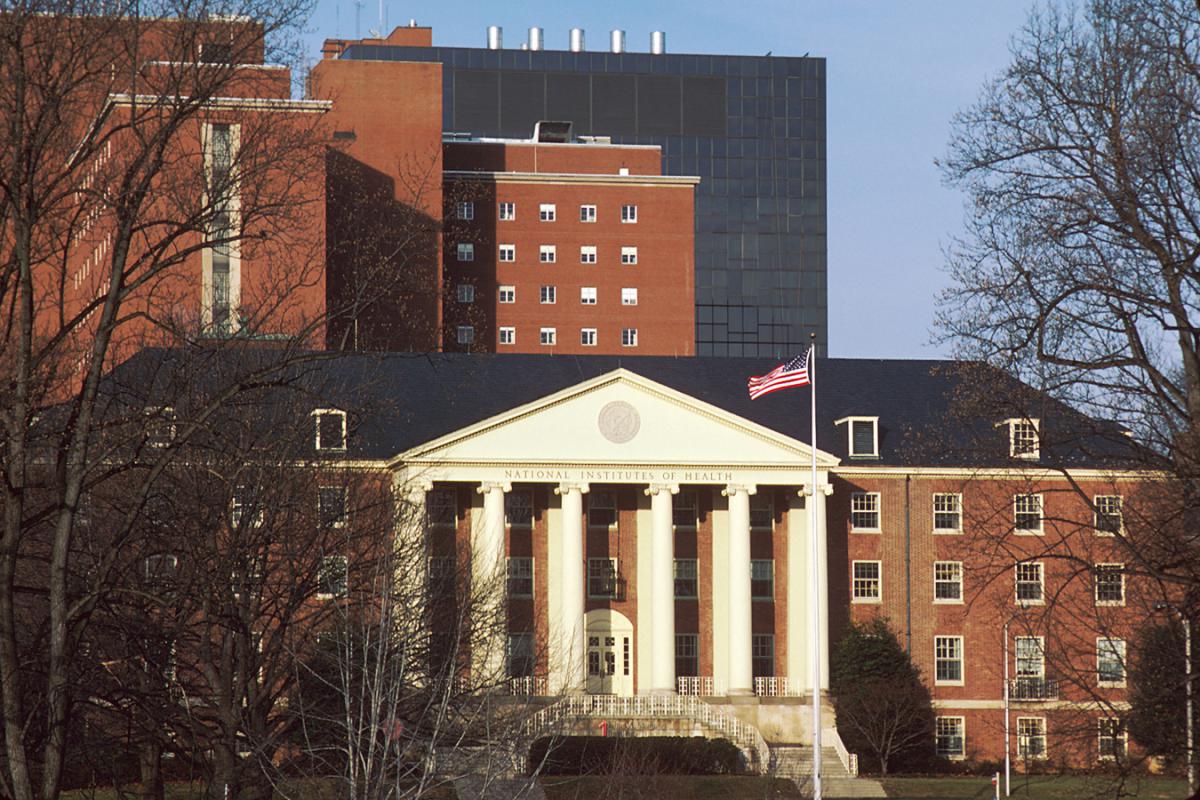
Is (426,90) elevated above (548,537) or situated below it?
above

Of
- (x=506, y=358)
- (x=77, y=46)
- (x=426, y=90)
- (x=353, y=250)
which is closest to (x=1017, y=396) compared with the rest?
(x=353, y=250)

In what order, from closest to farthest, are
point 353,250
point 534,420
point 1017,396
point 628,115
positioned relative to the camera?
point 353,250, point 1017,396, point 534,420, point 628,115

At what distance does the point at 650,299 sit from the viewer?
12075cm

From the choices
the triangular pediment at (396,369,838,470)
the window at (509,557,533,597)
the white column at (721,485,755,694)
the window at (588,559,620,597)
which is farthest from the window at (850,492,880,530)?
the window at (509,557,533,597)

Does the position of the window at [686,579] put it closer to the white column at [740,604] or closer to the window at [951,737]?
the white column at [740,604]

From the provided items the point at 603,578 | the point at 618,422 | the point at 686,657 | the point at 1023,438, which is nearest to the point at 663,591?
the point at 603,578

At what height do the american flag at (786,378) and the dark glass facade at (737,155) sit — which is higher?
the dark glass facade at (737,155)

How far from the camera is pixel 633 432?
66875 millimetres

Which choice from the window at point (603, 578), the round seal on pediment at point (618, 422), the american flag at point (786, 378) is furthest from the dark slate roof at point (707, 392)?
the american flag at point (786, 378)

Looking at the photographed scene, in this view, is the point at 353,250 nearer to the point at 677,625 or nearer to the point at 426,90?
the point at 677,625

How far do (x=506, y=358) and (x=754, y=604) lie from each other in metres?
13.7

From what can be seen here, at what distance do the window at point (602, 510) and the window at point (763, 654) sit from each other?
681cm

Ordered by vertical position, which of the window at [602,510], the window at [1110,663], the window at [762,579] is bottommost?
the window at [1110,663]

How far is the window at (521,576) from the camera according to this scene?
2645 inches
